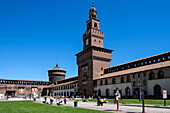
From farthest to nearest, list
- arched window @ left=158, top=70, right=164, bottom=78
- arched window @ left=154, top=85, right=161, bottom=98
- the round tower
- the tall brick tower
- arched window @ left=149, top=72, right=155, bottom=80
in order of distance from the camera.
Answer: the round tower, the tall brick tower, arched window @ left=149, top=72, right=155, bottom=80, arched window @ left=154, top=85, right=161, bottom=98, arched window @ left=158, top=70, right=164, bottom=78

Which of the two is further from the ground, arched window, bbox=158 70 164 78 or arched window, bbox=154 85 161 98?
arched window, bbox=158 70 164 78

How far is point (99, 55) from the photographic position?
5878 cm

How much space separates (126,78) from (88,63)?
58.3 feet

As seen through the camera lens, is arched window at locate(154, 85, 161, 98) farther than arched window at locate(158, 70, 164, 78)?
Yes

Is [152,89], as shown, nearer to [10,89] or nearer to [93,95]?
[93,95]

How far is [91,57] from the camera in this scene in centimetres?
5753

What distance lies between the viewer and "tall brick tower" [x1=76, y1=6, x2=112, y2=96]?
5759cm

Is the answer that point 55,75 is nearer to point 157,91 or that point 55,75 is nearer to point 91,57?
point 91,57

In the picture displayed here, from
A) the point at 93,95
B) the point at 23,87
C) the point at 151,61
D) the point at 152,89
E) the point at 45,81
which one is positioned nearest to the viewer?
the point at 152,89

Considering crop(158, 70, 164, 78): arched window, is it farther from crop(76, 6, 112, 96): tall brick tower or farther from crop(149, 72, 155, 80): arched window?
crop(76, 6, 112, 96): tall brick tower

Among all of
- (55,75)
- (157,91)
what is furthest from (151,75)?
(55,75)

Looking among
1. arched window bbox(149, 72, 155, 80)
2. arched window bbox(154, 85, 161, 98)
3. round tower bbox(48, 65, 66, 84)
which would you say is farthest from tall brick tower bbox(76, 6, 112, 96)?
round tower bbox(48, 65, 66, 84)

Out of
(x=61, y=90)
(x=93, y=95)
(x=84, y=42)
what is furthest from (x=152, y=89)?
(x=61, y=90)

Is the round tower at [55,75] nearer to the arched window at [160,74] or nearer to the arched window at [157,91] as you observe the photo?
the arched window at [157,91]
